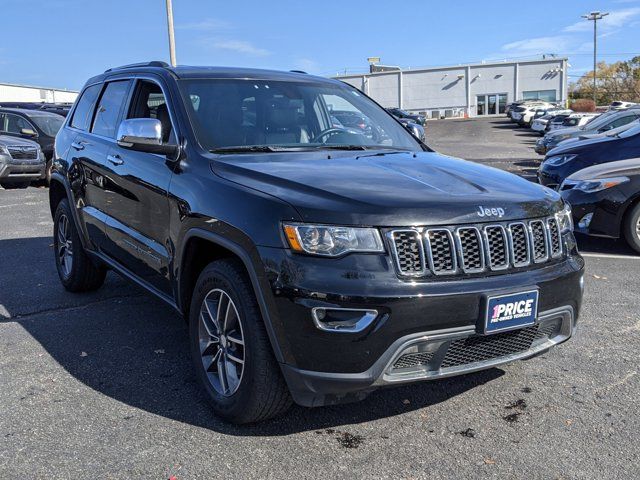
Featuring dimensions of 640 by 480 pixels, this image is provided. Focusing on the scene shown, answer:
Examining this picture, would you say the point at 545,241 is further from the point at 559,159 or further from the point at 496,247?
the point at 559,159

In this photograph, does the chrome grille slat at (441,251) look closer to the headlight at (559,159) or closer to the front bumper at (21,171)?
the headlight at (559,159)

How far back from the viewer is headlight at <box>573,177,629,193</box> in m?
7.35

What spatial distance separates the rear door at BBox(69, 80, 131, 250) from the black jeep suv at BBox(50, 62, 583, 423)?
1.58ft

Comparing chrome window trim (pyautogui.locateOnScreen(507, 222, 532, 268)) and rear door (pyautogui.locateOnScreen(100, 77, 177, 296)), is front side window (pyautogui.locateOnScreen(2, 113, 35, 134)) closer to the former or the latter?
rear door (pyautogui.locateOnScreen(100, 77, 177, 296))

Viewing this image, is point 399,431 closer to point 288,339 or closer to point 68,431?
point 288,339

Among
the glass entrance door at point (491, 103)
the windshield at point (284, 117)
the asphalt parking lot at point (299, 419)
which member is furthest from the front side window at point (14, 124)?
the glass entrance door at point (491, 103)

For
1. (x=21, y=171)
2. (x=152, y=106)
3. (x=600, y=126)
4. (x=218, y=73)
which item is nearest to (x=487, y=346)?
(x=218, y=73)

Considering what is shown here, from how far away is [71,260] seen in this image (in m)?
5.74

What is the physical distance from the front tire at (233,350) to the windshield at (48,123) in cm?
1403

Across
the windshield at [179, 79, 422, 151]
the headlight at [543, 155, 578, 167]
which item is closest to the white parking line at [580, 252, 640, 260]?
the headlight at [543, 155, 578, 167]

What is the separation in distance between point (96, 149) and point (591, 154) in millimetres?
7111

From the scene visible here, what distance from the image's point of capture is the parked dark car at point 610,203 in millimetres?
7305

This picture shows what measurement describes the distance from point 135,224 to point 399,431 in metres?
2.14

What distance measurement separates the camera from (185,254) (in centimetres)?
357
